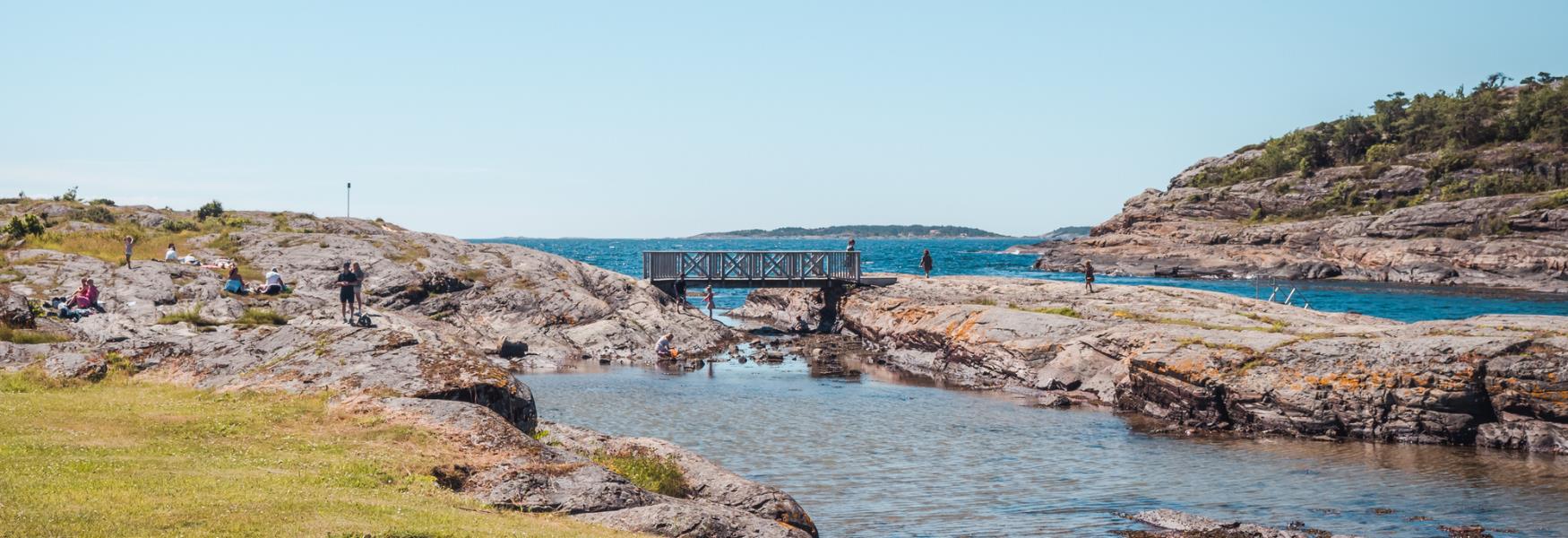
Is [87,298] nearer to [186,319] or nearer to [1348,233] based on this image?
[186,319]

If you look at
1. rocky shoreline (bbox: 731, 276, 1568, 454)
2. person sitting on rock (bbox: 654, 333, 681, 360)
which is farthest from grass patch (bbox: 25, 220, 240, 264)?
rocky shoreline (bbox: 731, 276, 1568, 454)

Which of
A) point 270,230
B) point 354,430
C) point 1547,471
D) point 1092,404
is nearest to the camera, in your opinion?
point 354,430

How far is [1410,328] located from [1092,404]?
27.0ft

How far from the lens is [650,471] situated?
16453 millimetres

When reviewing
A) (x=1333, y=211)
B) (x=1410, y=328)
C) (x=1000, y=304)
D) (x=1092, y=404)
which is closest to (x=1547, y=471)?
(x=1410, y=328)

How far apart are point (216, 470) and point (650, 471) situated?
5.81 m

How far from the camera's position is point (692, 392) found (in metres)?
34.5

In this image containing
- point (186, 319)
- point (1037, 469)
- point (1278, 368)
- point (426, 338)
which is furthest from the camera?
point (426, 338)

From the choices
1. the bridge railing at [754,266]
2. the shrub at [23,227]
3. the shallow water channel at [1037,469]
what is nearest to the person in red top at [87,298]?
the shallow water channel at [1037,469]

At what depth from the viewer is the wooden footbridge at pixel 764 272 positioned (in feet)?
179

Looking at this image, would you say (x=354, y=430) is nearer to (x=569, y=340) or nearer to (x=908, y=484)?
(x=908, y=484)

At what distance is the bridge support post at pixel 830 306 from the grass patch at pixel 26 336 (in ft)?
119

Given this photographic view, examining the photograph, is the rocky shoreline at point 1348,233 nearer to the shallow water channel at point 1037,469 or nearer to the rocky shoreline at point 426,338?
the rocky shoreline at point 426,338

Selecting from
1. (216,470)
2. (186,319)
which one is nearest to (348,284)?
(186,319)
